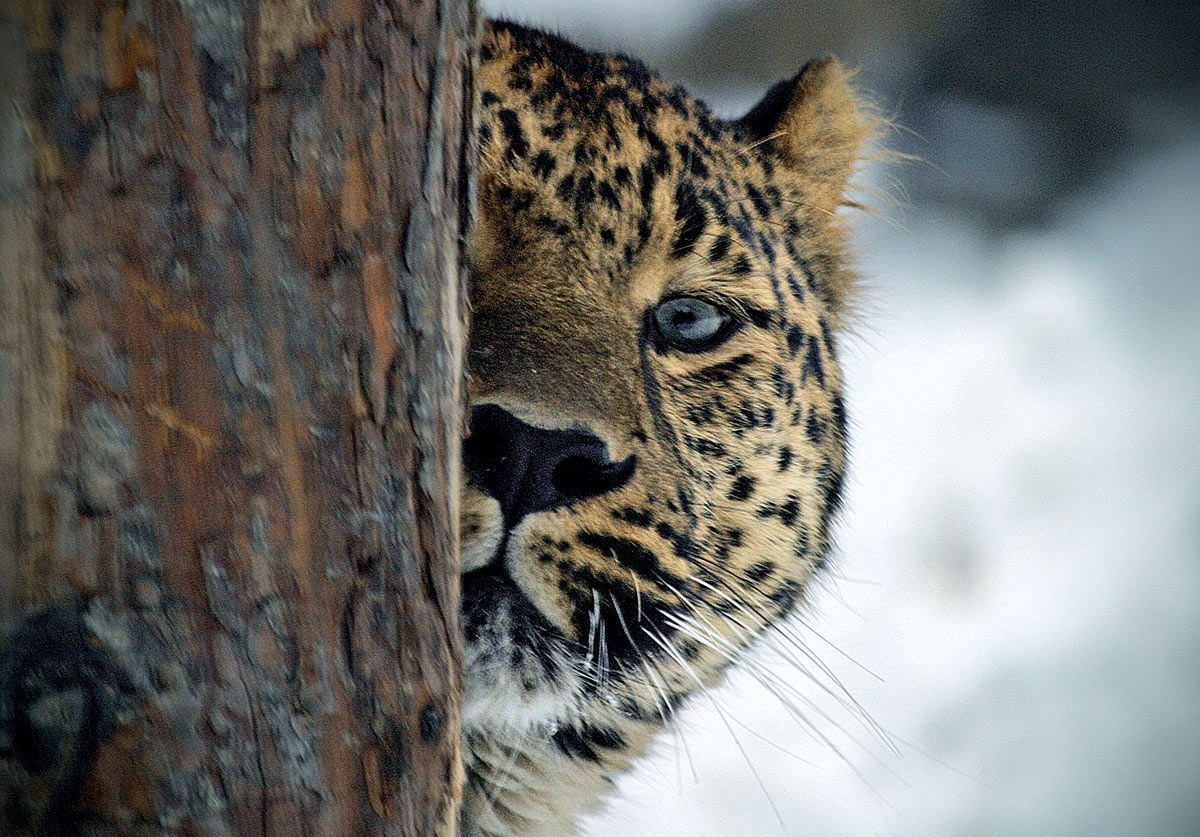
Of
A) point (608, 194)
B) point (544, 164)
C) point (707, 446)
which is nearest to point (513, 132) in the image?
point (544, 164)

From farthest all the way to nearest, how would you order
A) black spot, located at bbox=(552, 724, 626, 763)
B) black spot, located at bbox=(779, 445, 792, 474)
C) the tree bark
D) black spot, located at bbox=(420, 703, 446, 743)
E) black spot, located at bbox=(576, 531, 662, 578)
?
1. black spot, located at bbox=(779, 445, 792, 474)
2. black spot, located at bbox=(552, 724, 626, 763)
3. black spot, located at bbox=(576, 531, 662, 578)
4. black spot, located at bbox=(420, 703, 446, 743)
5. the tree bark

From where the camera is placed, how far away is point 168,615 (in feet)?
2.85

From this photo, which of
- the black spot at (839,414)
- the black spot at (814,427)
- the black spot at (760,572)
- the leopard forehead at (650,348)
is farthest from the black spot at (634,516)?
the black spot at (839,414)

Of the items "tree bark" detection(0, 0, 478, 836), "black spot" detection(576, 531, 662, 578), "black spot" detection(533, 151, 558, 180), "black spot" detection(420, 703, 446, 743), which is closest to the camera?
"tree bark" detection(0, 0, 478, 836)

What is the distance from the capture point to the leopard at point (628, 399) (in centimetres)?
151

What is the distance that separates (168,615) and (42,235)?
0.98 feet

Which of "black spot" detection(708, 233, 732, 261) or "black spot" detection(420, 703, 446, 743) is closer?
"black spot" detection(420, 703, 446, 743)

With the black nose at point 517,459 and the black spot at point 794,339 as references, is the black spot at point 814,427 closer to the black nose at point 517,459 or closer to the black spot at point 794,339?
the black spot at point 794,339

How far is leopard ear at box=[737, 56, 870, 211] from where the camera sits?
2.41 m

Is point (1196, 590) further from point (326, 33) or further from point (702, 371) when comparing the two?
point (326, 33)

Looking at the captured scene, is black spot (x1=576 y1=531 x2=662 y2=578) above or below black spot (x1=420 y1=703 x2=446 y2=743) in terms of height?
above

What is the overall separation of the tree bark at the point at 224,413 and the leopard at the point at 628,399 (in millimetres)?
489

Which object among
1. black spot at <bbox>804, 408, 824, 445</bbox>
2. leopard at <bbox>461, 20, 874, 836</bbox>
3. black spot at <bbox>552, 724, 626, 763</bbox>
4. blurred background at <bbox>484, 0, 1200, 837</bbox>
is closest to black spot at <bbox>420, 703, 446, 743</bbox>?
leopard at <bbox>461, 20, 874, 836</bbox>

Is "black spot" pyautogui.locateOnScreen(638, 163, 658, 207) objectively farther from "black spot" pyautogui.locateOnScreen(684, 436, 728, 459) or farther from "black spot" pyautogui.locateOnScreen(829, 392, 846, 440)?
"black spot" pyautogui.locateOnScreen(829, 392, 846, 440)
